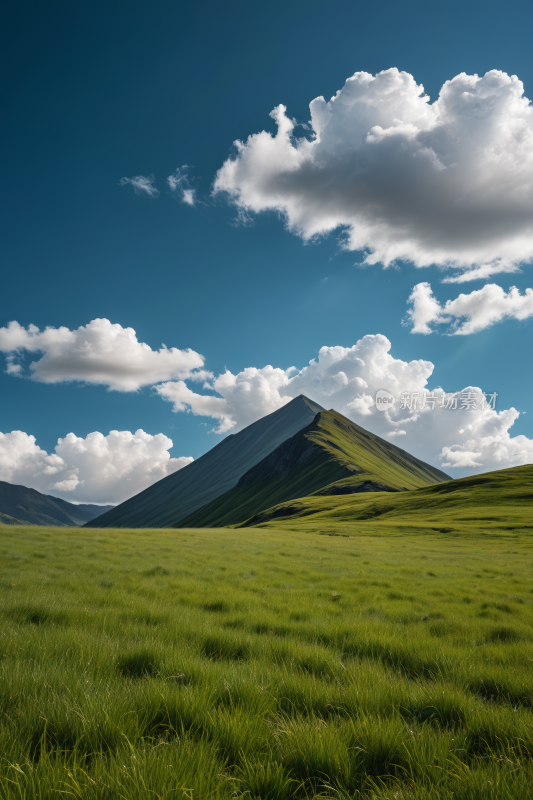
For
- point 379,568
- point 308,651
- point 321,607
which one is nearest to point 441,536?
point 379,568

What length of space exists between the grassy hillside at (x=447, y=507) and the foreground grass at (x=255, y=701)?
67529 millimetres

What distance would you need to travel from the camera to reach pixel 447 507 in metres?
94.8

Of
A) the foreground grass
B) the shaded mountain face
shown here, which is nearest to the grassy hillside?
the shaded mountain face

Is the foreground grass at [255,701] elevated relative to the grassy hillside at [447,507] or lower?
elevated

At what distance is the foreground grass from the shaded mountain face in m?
60.9

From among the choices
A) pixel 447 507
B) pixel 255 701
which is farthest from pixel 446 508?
pixel 255 701

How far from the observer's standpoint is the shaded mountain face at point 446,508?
70812mm

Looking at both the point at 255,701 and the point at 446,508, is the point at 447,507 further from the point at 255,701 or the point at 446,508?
the point at 255,701

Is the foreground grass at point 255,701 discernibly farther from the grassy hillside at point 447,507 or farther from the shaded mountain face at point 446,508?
the grassy hillside at point 447,507

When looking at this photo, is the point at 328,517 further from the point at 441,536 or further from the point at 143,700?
the point at 143,700

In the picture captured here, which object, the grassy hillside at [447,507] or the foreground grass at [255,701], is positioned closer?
the foreground grass at [255,701]

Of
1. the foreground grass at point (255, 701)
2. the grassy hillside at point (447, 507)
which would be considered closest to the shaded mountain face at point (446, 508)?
the grassy hillside at point (447, 507)

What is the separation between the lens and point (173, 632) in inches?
249

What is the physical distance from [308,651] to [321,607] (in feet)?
13.0
